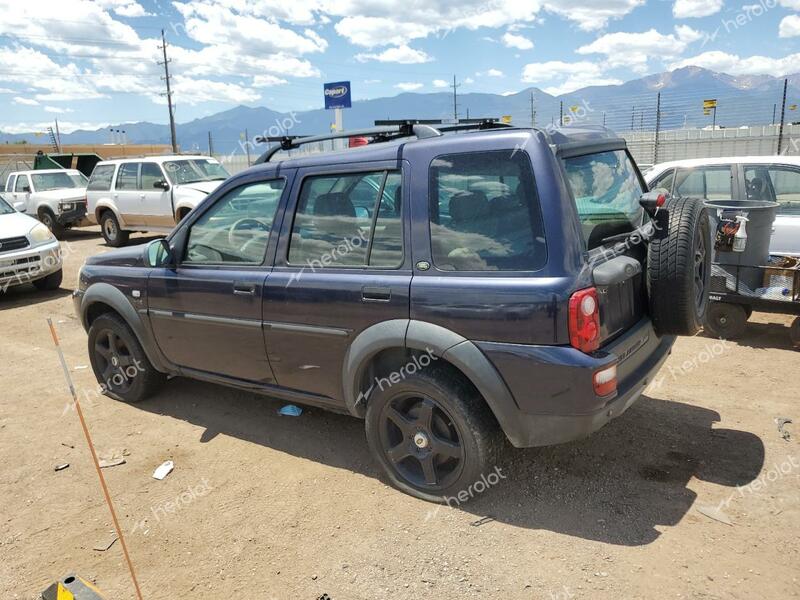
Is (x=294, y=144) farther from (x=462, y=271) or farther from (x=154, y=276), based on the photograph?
(x=462, y=271)

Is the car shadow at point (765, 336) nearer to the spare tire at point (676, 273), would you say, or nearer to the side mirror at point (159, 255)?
the spare tire at point (676, 273)

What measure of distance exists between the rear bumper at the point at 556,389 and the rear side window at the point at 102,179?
45.3 feet

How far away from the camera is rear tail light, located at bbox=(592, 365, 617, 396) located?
9.04ft

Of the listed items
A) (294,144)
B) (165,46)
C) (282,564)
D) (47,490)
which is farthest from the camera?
(165,46)

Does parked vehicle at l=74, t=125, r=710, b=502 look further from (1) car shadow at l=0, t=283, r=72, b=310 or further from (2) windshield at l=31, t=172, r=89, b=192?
(2) windshield at l=31, t=172, r=89, b=192

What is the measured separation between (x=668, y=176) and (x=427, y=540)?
560cm

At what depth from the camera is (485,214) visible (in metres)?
2.95

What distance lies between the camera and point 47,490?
3764mm

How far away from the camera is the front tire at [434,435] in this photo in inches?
121

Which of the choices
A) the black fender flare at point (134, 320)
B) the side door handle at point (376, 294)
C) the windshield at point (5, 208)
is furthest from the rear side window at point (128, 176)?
the side door handle at point (376, 294)

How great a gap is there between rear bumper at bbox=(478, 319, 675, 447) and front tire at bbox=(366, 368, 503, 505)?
0.65 ft

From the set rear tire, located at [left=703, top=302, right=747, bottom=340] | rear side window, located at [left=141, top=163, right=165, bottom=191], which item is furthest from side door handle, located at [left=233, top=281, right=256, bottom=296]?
rear side window, located at [left=141, top=163, right=165, bottom=191]

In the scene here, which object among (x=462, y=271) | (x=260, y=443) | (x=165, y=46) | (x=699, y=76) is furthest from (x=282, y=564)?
A: (x=699, y=76)

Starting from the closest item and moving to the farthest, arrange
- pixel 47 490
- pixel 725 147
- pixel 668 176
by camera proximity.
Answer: pixel 47 490 < pixel 668 176 < pixel 725 147
